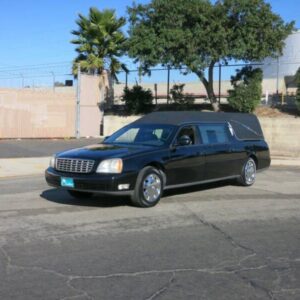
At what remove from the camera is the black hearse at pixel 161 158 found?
31.8 ft

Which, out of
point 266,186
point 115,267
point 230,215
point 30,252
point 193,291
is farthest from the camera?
point 266,186

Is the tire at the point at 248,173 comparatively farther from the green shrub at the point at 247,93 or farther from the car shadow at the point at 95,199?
the green shrub at the point at 247,93

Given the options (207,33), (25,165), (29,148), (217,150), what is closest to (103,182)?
(217,150)

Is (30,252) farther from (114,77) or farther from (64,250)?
(114,77)

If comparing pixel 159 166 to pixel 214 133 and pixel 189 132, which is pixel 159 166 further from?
pixel 214 133

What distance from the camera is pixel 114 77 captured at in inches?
1437

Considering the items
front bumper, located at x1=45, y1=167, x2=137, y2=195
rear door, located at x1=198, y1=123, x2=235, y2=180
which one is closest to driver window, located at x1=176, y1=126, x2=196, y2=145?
rear door, located at x1=198, y1=123, x2=235, y2=180

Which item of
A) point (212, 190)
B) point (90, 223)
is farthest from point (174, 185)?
point (90, 223)

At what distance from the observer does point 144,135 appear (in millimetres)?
11141

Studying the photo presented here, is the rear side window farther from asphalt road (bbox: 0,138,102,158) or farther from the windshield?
asphalt road (bbox: 0,138,102,158)

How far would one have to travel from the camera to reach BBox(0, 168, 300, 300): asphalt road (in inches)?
215

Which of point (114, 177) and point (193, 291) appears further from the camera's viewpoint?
point (114, 177)

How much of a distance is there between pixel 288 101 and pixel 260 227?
24630 millimetres

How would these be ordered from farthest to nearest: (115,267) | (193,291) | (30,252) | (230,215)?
(230,215)
(30,252)
(115,267)
(193,291)
